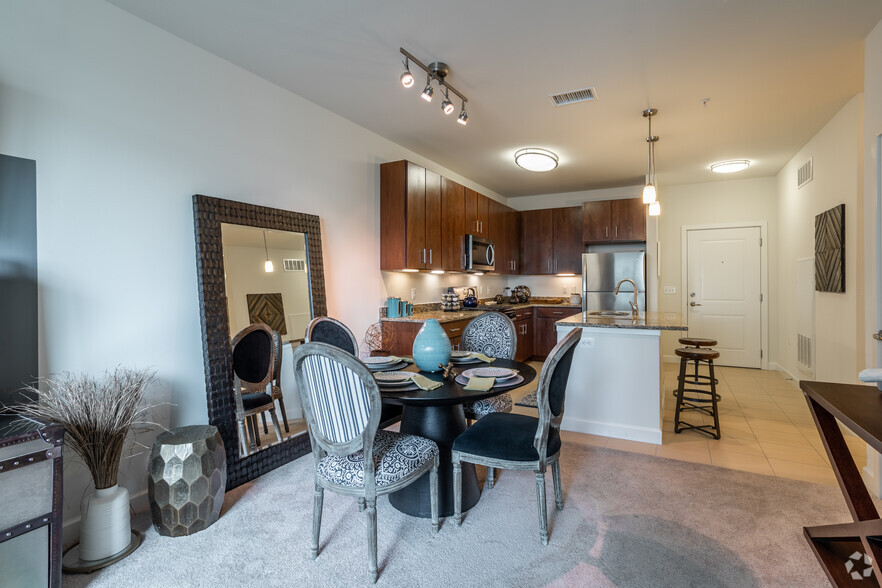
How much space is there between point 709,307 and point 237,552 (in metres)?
6.45

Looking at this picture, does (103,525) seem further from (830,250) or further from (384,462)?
(830,250)

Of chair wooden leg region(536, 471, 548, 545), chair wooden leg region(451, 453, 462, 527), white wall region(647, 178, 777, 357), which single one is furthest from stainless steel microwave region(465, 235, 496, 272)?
chair wooden leg region(536, 471, 548, 545)

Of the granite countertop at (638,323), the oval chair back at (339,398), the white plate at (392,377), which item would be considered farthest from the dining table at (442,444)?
the granite countertop at (638,323)

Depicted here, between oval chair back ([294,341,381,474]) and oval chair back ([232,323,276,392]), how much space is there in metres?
1.10

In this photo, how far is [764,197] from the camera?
19.0 ft

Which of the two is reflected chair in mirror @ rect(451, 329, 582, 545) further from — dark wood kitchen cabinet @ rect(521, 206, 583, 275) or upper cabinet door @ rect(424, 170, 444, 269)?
dark wood kitchen cabinet @ rect(521, 206, 583, 275)

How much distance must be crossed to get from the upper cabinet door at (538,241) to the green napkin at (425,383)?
16.1 ft

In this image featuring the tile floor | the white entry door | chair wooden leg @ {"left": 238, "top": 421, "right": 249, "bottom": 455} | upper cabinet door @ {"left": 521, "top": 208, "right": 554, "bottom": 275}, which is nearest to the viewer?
chair wooden leg @ {"left": 238, "top": 421, "right": 249, "bottom": 455}

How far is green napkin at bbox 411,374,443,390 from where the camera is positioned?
201 centimetres

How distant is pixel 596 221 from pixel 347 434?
5313mm

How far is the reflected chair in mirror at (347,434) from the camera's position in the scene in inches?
67.5

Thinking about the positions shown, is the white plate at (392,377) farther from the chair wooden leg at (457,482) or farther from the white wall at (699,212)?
the white wall at (699,212)

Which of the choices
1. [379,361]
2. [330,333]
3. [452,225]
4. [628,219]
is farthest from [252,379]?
[628,219]

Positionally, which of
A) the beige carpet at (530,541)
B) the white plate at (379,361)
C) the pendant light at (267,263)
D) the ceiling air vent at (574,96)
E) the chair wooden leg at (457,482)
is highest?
the ceiling air vent at (574,96)
